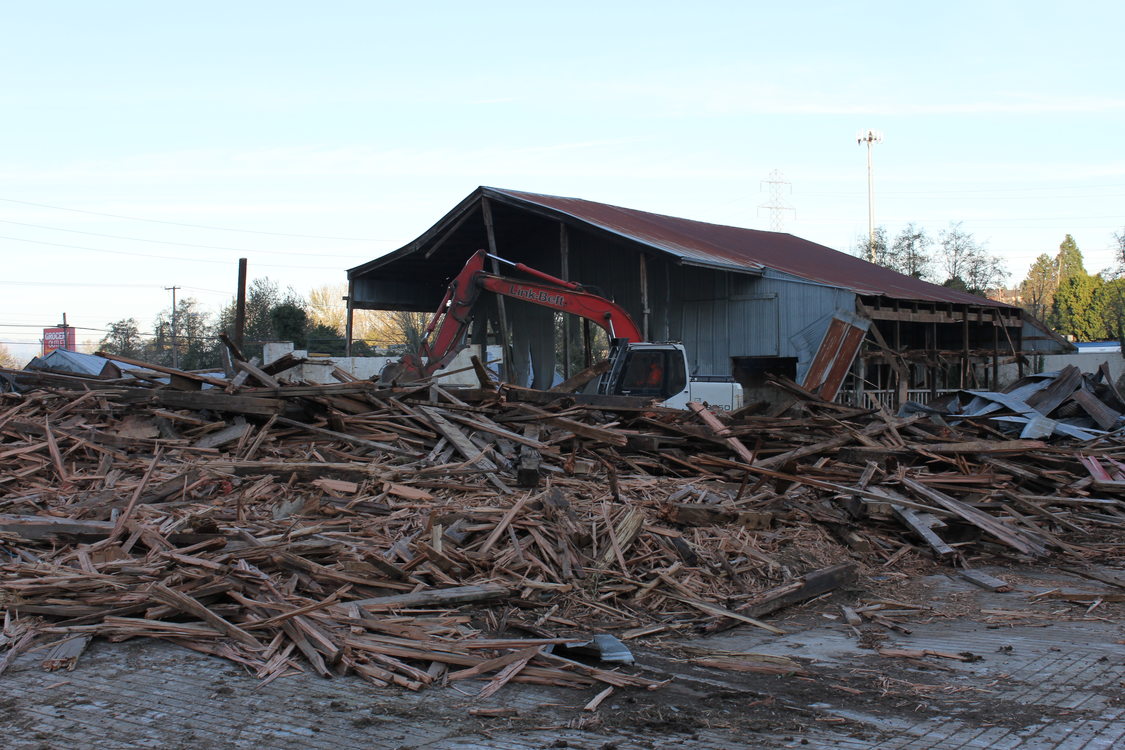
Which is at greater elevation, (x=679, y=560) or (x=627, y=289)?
(x=627, y=289)

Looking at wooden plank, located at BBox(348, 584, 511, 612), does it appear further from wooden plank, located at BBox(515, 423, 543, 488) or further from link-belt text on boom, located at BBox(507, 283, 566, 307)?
link-belt text on boom, located at BBox(507, 283, 566, 307)

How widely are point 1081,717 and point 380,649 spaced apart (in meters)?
3.62

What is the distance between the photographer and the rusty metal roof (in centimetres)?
2352

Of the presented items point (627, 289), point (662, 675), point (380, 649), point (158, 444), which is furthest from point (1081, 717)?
point (627, 289)

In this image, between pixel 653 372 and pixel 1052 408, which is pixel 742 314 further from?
pixel 1052 408

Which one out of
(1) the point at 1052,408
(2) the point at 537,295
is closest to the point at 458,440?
(2) the point at 537,295

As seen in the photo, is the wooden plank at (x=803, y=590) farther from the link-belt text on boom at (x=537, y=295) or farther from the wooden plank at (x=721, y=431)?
the link-belt text on boom at (x=537, y=295)

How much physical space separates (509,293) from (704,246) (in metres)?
8.77

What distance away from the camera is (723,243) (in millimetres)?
29453

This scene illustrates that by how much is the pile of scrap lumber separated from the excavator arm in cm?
559

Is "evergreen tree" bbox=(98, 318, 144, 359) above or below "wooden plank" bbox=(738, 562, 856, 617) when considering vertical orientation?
above

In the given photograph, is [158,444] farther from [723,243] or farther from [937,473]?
[723,243]

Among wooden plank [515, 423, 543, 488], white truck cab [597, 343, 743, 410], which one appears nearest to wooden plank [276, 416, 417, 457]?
wooden plank [515, 423, 543, 488]

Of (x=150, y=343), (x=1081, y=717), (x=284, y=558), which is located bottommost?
(x=1081, y=717)
